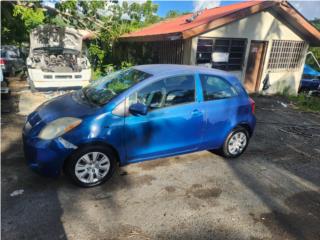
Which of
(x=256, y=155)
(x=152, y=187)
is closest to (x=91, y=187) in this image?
(x=152, y=187)

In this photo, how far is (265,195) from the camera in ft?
13.5

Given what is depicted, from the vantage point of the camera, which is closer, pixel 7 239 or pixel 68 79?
pixel 7 239

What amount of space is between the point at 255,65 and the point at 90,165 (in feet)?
34.1

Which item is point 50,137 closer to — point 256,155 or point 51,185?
point 51,185

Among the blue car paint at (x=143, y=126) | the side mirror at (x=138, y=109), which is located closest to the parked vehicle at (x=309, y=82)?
the blue car paint at (x=143, y=126)

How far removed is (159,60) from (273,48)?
5.13m

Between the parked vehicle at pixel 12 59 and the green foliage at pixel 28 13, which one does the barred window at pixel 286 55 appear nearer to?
the green foliage at pixel 28 13

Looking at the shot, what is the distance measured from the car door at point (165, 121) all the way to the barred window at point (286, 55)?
960 centimetres

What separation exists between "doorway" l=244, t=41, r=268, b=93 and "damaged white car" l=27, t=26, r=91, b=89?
22.3 ft

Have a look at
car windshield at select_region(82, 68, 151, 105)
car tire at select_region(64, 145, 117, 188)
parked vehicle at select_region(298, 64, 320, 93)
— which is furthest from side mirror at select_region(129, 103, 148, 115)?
parked vehicle at select_region(298, 64, 320, 93)

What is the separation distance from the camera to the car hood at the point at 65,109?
389 centimetres

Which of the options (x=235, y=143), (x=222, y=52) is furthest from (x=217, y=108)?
(x=222, y=52)

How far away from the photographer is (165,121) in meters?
4.21

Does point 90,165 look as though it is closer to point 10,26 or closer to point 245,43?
point 245,43
